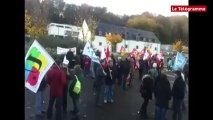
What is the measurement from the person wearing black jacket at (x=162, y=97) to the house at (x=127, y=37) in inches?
26.4

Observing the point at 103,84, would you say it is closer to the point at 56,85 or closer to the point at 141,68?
the point at 141,68

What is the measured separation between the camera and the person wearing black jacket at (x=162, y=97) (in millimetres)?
6461

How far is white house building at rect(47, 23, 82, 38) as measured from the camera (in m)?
6.40

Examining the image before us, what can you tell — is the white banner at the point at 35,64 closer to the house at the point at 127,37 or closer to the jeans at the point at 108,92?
the house at the point at 127,37

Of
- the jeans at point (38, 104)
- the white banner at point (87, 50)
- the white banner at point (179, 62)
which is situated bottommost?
the jeans at point (38, 104)

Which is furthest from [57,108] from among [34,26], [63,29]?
[34,26]

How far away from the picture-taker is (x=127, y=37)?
21.3 feet

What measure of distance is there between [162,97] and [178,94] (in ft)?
1.02

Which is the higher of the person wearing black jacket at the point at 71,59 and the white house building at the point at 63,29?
the white house building at the point at 63,29

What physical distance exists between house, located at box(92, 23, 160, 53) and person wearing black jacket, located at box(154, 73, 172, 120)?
2.20 feet

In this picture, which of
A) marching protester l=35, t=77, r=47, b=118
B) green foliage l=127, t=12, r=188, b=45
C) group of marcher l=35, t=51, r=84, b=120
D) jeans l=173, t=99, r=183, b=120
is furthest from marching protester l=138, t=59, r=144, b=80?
marching protester l=35, t=77, r=47, b=118
